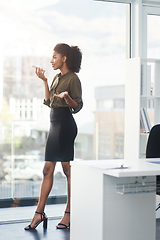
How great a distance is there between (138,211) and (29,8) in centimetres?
276

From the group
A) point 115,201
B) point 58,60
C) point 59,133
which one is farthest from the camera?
point 58,60

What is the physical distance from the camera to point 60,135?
12.1 ft

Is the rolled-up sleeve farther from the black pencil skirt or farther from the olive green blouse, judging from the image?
the black pencil skirt

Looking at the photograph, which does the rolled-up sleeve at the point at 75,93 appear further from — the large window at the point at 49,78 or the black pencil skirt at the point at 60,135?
the large window at the point at 49,78

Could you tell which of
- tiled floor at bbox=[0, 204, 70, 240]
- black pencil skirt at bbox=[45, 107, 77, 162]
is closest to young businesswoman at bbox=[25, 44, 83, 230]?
black pencil skirt at bbox=[45, 107, 77, 162]

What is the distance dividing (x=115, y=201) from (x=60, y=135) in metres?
1.26

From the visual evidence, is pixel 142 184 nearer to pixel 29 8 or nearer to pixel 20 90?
pixel 20 90

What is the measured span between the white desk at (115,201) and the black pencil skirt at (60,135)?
0.91m

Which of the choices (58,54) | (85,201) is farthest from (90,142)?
(85,201)

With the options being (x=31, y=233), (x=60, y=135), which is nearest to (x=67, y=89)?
(x=60, y=135)

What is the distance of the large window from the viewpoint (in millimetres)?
4465

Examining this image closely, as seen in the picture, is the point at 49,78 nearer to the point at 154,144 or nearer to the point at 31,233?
the point at 154,144

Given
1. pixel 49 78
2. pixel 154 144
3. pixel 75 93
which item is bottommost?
pixel 154 144

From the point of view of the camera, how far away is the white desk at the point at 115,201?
2.54 metres
